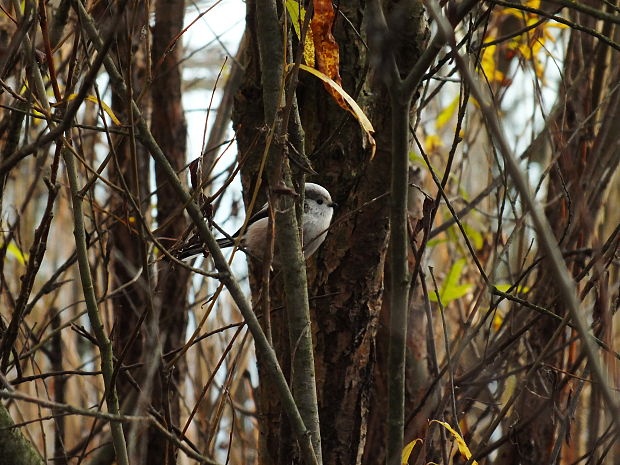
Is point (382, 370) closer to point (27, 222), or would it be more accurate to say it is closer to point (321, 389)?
point (321, 389)

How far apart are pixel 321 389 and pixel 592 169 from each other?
4.25 feet

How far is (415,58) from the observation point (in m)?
2.42

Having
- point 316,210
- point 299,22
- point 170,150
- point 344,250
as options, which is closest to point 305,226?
point 316,210

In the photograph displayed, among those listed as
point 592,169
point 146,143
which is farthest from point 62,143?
point 592,169

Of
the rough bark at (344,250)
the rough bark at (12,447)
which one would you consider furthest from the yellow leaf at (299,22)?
the rough bark at (12,447)

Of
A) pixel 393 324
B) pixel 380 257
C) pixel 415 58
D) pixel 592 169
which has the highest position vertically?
pixel 415 58

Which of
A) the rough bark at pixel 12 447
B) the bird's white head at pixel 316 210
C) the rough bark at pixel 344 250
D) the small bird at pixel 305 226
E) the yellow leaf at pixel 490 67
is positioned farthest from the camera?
the yellow leaf at pixel 490 67

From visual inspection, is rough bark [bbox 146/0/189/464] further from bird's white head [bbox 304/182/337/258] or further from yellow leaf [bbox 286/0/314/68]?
yellow leaf [bbox 286/0/314/68]

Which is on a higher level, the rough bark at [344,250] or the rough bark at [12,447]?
the rough bark at [344,250]

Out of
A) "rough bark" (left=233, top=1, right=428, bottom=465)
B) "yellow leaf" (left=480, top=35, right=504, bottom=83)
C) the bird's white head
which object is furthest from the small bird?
"yellow leaf" (left=480, top=35, right=504, bottom=83)

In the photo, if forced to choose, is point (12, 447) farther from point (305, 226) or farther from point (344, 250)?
point (305, 226)

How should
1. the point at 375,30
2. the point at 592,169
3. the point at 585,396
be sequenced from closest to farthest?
the point at 375,30
the point at 592,169
the point at 585,396

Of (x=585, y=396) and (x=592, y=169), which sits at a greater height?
(x=592, y=169)

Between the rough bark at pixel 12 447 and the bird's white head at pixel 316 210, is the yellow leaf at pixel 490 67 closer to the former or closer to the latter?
the bird's white head at pixel 316 210
